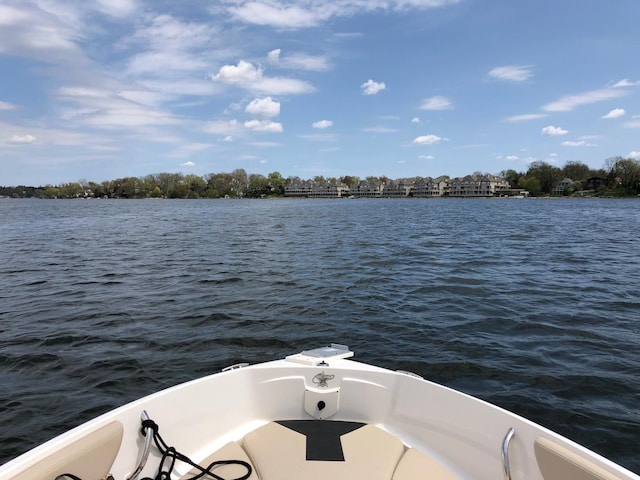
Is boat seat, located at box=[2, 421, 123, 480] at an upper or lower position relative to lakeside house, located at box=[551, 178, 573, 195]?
lower

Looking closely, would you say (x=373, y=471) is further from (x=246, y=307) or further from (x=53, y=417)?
(x=246, y=307)

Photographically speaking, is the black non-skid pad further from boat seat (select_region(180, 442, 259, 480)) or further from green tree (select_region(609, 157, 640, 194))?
green tree (select_region(609, 157, 640, 194))

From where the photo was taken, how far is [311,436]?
397 centimetres

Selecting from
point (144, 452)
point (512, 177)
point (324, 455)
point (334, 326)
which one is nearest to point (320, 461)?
point (324, 455)

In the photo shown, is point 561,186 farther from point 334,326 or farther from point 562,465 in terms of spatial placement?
point 562,465

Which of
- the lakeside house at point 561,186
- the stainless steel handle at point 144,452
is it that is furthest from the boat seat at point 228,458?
the lakeside house at point 561,186

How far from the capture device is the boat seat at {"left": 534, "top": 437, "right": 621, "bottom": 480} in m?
2.57

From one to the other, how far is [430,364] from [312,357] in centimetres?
424

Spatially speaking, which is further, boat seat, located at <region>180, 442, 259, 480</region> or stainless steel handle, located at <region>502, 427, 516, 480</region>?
boat seat, located at <region>180, 442, 259, 480</region>

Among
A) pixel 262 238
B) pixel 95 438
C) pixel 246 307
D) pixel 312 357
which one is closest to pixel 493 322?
pixel 246 307

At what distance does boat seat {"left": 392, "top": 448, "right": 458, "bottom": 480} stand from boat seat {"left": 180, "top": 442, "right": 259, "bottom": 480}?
123cm

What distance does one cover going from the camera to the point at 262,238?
3034 cm

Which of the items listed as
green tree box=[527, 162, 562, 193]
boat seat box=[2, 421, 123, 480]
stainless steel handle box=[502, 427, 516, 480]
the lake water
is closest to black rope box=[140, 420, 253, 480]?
boat seat box=[2, 421, 123, 480]

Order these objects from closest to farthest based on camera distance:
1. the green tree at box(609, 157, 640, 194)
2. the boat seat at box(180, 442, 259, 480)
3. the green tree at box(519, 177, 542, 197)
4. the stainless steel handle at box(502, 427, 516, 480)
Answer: the stainless steel handle at box(502, 427, 516, 480) → the boat seat at box(180, 442, 259, 480) → the green tree at box(609, 157, 640, 194) → the green tree at box(519, 177, 542, 197)
